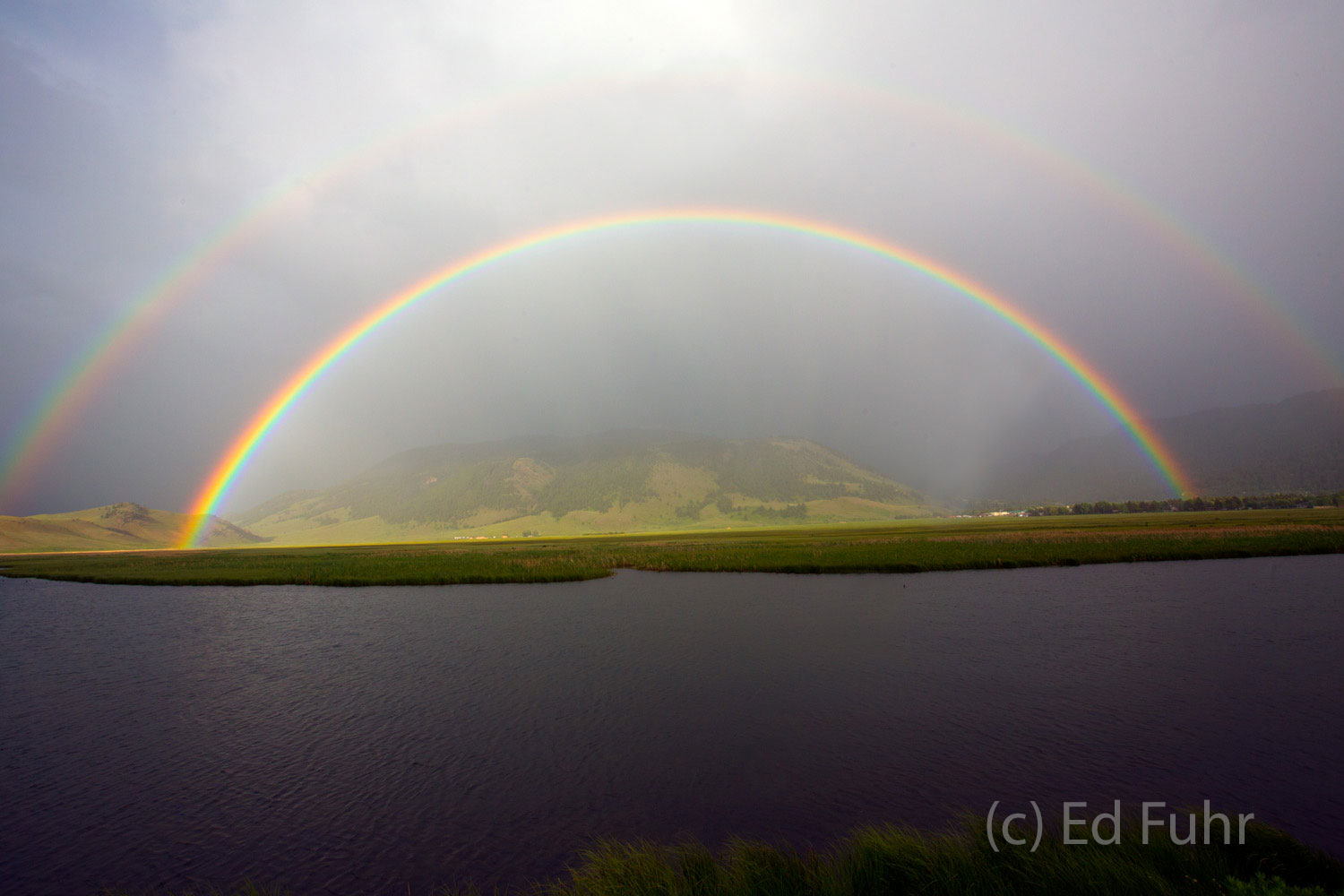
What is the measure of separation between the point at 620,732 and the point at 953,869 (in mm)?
10124

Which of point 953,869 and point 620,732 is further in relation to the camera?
point 620,732

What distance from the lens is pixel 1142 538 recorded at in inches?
2581

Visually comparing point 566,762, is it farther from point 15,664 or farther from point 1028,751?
point 15,664

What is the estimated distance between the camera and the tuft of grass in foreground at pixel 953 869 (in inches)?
319

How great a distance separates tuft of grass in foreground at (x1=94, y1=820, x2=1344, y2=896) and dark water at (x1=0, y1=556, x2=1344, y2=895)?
61.5 inches

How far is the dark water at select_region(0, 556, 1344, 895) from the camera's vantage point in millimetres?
11742

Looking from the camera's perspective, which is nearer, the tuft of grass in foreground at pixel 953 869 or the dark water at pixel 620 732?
the tuft of grass in foreground at pixel 953 869

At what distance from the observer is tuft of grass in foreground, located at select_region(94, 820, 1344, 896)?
811 centimetres

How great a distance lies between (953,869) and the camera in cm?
870

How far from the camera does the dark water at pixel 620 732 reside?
462 inches

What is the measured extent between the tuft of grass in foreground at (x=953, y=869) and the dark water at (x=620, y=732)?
156 cm

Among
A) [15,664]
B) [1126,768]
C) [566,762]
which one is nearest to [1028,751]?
[1126,768]

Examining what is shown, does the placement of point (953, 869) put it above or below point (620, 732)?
above

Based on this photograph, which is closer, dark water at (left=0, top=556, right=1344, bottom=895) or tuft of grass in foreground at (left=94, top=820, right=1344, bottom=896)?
tuft of grass in foreground at (left=94, top=820, right=1344, bottom=896)
